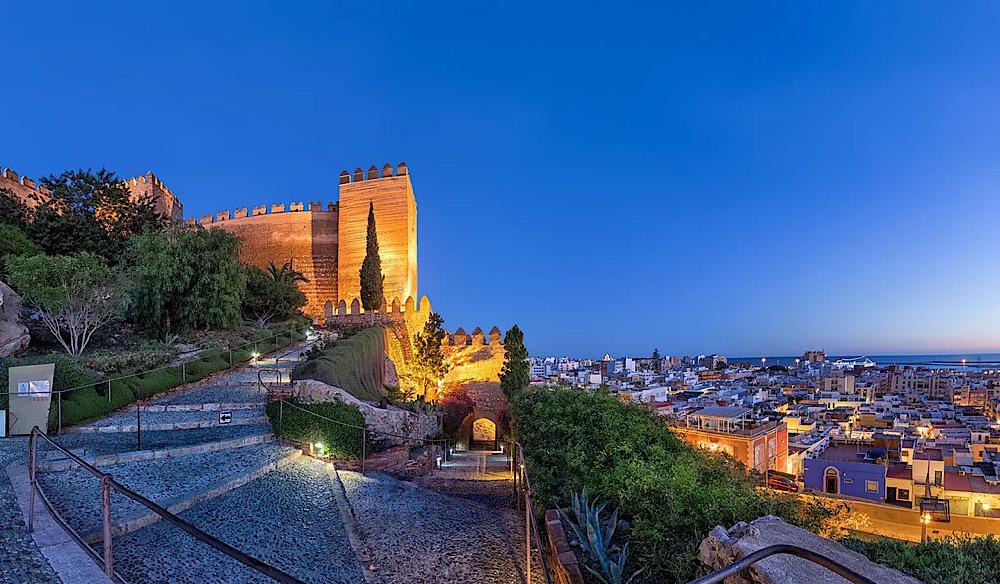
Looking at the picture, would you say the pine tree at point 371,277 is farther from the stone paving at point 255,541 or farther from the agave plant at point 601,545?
the agave plant at point 601,545

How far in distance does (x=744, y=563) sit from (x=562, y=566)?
276cm

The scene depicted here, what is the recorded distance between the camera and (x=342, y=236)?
103 ft

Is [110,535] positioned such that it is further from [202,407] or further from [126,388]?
[126,388]

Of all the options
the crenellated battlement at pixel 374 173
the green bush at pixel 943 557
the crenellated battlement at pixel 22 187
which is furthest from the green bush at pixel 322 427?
the crenellated battlement at pixel 22 187

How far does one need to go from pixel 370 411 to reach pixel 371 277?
1935 cm

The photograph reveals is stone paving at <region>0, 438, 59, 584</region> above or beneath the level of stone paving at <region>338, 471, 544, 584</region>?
above

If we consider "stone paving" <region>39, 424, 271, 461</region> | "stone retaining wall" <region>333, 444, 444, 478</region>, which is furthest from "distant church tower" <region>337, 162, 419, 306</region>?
"stone paving" <region>39, 424, 271, 461</region>

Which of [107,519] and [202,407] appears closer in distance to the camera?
[107,519]

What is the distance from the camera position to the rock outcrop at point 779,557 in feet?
Answer: 8.71

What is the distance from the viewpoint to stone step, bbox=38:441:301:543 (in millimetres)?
4285

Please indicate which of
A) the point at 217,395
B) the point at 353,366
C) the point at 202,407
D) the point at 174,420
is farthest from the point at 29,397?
the point at 353,366

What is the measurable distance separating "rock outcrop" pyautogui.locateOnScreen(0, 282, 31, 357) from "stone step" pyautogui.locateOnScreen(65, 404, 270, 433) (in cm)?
516

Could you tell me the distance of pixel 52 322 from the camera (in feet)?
40.7

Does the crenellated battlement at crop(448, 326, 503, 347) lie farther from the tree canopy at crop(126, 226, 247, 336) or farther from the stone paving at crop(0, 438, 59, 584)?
the stone paving at crop(0, 438, 59, 584)
